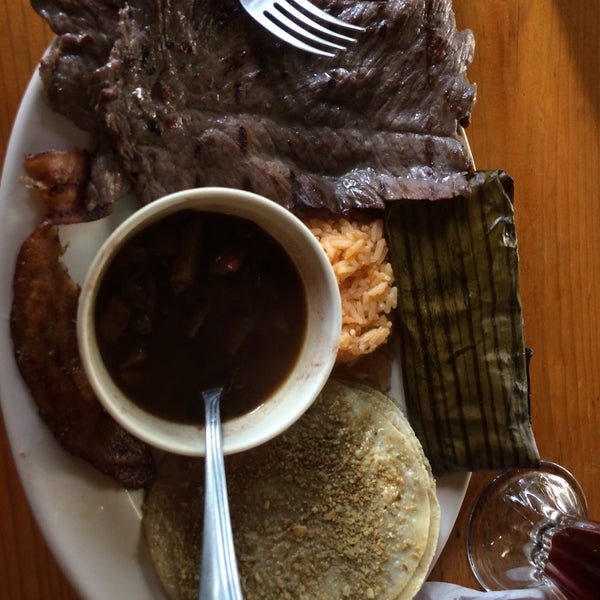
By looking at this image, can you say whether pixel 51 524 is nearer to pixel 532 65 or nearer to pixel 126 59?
pixel 126 59

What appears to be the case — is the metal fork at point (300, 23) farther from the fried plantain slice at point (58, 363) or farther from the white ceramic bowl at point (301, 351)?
the fried plantain slice at point (58, 363)

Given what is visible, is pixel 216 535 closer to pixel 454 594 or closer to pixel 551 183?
pixel 454 594

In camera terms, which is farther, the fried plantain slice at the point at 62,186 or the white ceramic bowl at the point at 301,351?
the fried plantain slice at the point at 62,186

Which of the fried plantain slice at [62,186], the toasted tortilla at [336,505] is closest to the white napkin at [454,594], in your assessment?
the toasted tortilla at [336,505]

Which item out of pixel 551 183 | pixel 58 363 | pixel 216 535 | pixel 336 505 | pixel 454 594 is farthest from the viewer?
pixel 551 183

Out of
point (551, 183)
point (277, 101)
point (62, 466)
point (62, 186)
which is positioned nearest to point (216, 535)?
point (62, 466)

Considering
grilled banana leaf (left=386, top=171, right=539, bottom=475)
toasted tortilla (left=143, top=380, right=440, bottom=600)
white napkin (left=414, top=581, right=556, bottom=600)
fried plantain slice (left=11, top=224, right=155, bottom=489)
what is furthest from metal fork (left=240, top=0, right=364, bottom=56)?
white napkin (left=414, top=581, right=556, bottom=600)
